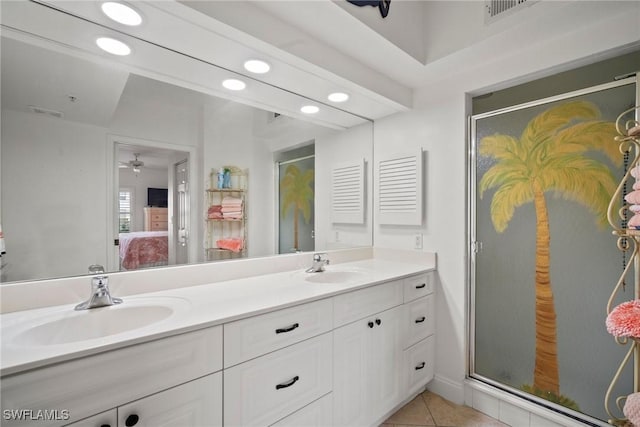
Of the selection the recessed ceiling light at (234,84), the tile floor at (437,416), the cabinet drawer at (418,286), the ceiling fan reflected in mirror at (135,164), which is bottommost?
the tile floor at (437,416)

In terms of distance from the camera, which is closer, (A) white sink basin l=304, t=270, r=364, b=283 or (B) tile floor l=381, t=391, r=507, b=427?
(B) tile floor l=381, t=391, r=507, b=427

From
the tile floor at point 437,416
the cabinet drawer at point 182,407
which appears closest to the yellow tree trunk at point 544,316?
the tile floor at point 437,416

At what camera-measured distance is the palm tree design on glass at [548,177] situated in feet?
4.74

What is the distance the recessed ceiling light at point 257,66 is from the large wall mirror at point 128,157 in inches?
6.5

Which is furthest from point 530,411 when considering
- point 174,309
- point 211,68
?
point 211,68

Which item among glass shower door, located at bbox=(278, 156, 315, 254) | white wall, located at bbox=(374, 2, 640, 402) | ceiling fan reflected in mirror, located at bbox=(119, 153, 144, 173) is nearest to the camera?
ceiling fan reflected in mirror, located at bbox=(119, 153, 144, 173)

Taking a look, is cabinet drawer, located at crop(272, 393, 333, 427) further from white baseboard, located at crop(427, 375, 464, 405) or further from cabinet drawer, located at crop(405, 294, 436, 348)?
white baseboard, located at crop(427, 375, 464, 405)

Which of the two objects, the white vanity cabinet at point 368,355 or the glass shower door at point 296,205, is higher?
the glass shower door at point 296,205

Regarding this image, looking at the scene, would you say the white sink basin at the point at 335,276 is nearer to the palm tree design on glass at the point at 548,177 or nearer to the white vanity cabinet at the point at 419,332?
the white vanity cabinet at the point at 419,332

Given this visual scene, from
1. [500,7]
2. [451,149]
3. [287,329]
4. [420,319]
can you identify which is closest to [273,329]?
[287,329]

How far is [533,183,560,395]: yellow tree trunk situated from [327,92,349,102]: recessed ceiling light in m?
1.28

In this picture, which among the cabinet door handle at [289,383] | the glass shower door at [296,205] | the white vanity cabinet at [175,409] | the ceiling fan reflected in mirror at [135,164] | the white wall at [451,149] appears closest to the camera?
the white vanity cabinet at [175,409]

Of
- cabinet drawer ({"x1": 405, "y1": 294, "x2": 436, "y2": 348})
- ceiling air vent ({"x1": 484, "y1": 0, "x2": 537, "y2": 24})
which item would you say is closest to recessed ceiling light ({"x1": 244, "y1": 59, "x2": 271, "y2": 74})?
ceiling air vent ({"x1": 484, "y1": 0, "x2": 537, "y2": 24})

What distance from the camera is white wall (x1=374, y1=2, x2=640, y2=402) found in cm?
164
